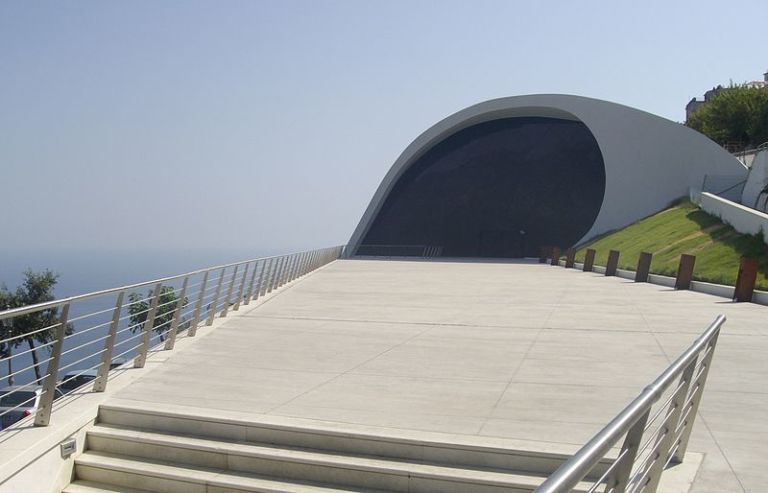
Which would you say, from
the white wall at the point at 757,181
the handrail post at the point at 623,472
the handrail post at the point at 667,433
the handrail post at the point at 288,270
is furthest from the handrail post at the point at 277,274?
the white wall at the point at 757,181

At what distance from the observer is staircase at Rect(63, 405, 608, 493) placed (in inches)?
207

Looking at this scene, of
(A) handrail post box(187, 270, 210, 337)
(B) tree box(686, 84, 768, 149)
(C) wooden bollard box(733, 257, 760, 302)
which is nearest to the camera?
(A) handrail post box(187, 270, 210, 337)

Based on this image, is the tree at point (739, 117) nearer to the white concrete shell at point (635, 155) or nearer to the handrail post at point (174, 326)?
the white concrete shell at point (635, 155)

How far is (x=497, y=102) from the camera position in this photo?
125 feet

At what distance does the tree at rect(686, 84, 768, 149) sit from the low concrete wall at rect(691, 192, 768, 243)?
23544 millimetres

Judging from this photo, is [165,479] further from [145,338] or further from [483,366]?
[483,366]

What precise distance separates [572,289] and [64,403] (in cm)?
1285

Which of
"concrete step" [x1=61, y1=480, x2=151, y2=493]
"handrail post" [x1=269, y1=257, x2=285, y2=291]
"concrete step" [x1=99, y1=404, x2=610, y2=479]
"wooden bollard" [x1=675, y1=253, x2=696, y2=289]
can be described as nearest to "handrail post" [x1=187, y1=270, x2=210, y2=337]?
"concrete step" [x1=99, y1=404, x2=610, y2=479]

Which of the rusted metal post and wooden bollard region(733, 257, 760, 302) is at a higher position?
wooden bollard region(733, 257, 760, 302)

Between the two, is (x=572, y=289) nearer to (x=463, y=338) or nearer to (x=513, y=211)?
(x=463, y=338)

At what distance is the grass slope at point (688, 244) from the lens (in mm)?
17688

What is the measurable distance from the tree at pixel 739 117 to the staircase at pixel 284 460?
46.0 m

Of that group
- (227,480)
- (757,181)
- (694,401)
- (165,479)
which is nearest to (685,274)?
(757,181)

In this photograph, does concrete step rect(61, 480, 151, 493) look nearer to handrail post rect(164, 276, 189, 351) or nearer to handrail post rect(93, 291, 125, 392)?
handrail post rect(93, 291, 125, 392)
